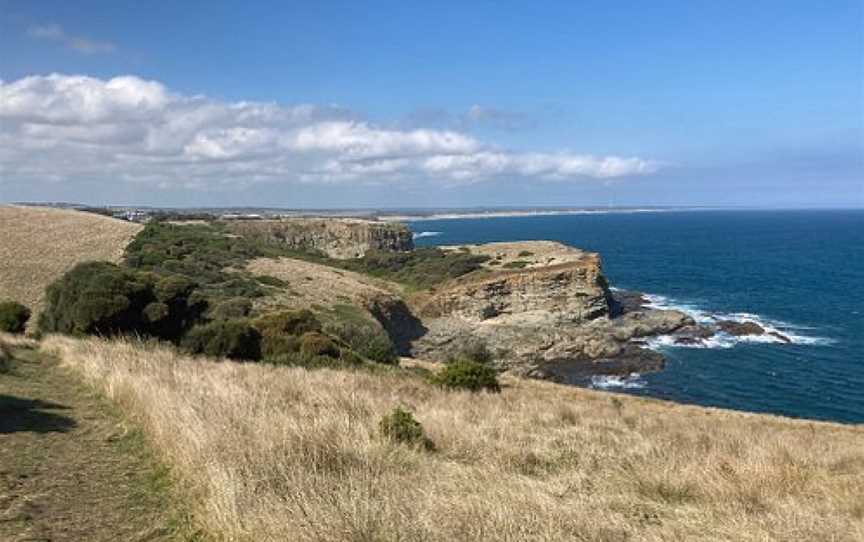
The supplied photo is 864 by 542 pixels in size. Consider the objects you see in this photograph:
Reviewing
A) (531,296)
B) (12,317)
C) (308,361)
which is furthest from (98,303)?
(531,296)

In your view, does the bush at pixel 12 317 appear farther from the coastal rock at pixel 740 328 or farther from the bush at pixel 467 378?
the coastal rock at pixel 740 328

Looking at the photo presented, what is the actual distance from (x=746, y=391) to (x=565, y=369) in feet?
41.7

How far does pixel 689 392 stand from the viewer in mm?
46250

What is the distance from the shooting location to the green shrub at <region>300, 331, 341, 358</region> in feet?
92.5

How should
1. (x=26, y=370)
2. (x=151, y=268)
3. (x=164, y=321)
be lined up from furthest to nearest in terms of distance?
1. (x=151, y=268)
2. (x=164, y=321)
3. (x=26, y=370)

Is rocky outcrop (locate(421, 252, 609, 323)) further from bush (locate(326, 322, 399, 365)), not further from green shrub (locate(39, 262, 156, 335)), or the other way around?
green shrub (locate(39, 262, 156, 335))

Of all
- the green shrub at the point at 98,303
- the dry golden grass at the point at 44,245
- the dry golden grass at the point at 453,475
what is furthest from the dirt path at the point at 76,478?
the dry golden grass at the point at 44,245

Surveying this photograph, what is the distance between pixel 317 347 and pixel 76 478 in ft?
70.7

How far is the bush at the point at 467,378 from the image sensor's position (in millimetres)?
24516

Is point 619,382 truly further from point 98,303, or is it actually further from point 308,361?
point 98,303

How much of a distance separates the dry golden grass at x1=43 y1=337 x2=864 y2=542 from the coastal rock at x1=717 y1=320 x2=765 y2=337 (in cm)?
5237

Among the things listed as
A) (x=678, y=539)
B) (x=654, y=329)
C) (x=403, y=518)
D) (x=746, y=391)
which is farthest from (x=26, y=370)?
(x=654, y=329)

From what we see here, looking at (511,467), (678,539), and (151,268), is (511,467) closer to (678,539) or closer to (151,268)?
(678,539)

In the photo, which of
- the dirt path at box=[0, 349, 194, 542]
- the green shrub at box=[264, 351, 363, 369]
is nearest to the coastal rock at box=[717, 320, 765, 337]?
the green shrub at box=[264, 351, 363, 369]
